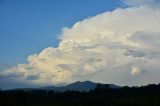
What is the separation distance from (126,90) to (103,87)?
29969mm

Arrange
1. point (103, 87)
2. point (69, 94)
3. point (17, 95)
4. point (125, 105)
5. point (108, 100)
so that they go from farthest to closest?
point (69, 94) → point (103, 87) → point (17, 95) → point (108, 100) → point (125, 105)

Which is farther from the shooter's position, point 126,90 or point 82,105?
point 126,90

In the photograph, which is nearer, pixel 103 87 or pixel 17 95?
pixel 17 95

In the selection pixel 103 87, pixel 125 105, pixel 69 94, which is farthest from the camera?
pixel 69 94

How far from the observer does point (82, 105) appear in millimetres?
106312

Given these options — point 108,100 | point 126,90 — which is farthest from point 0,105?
point 126,90

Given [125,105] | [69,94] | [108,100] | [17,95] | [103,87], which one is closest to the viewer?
[125,105]

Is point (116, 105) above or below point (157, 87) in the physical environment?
below

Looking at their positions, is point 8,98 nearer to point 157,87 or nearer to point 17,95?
point 17,95

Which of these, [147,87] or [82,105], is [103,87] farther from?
[82,105]

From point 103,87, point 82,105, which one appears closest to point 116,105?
point 82,105

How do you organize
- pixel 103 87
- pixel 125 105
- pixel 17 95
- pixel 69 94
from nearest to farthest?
pixel 125 105, pixel 17 95, pixel 103 87, pixel 69 94

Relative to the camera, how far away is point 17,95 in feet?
431

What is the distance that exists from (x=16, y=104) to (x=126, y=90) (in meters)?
80.4
